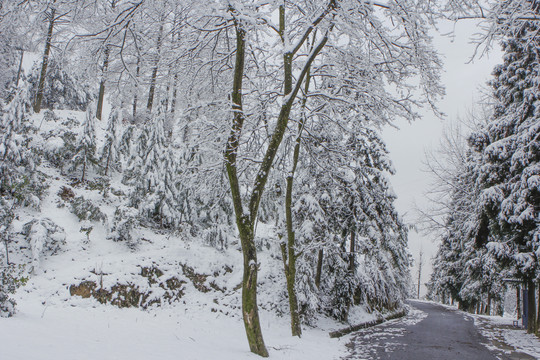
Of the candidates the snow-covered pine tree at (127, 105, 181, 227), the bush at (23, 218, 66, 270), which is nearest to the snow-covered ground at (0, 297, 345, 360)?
the bush at (23, 218, 66, 270)

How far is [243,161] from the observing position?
915 cm

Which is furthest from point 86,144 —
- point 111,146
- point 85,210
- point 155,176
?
point 85,210

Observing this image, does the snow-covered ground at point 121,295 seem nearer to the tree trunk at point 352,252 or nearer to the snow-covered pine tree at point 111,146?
the snow-covered pine tree at point 111,146

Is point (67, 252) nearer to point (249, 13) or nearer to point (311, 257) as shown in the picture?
point (311, 257)

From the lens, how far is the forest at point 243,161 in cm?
647

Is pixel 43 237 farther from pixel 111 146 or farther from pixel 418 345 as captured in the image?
pixel 418 345

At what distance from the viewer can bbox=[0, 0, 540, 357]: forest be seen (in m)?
6.47

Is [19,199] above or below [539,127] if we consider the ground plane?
below

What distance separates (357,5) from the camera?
5.91 m

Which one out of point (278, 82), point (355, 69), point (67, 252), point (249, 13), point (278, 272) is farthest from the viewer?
point (278, 272)

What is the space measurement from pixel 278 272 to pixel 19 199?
1038cm

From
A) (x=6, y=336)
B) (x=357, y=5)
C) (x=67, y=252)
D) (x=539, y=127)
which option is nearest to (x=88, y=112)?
(x=67, y=252)

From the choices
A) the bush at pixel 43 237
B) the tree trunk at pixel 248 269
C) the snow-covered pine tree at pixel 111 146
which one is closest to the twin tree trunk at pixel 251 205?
the tree trunk at pixel 248 269

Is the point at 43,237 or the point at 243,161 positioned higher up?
the point at 243,161
